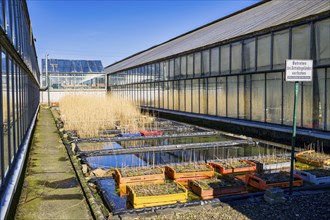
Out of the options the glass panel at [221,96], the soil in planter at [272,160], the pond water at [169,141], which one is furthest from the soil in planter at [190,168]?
the glass panel at [221,96]

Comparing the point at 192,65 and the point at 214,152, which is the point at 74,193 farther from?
the point at 192,65

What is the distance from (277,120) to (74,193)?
7.24 meters

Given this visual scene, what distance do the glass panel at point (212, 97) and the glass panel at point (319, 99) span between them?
503 cm

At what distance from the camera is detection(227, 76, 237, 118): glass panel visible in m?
12.2

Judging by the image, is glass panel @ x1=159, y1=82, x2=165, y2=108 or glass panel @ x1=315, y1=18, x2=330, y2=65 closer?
glass panel @ x1=315, y1=18, x2=330, y2=65

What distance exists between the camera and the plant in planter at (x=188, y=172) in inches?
214

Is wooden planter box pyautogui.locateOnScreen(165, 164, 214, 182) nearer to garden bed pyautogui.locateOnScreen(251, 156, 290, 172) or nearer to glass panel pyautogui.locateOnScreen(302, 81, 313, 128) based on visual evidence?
garden bed pyautogui.locateOnScreen(251, 156, 290, 172)

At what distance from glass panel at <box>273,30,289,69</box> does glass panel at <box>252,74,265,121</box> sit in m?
0.79

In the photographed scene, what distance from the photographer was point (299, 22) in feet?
30.3

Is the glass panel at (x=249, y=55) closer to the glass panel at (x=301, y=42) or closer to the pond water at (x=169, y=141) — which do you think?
the glass panel at (x=301, y=42)

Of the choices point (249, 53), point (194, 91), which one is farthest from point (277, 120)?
point (194, 91)

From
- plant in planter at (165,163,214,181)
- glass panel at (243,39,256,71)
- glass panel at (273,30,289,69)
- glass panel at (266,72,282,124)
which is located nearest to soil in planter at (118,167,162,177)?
plant in planter at (165,163,214,181)

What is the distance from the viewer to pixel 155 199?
4.25m

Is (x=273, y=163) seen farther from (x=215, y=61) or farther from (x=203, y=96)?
(x=203, y=96)
